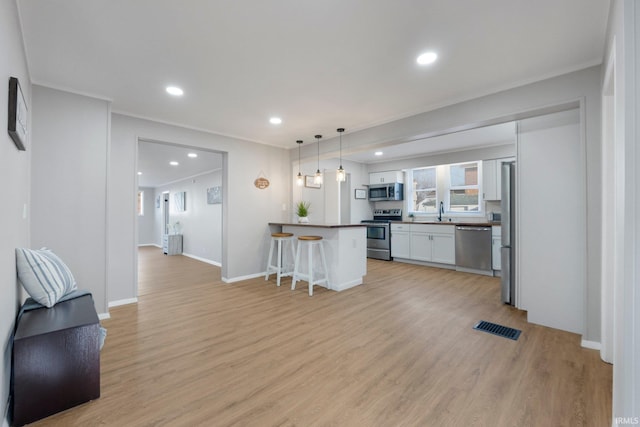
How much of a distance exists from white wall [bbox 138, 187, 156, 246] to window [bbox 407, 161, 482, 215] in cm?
980

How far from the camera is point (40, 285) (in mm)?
1920

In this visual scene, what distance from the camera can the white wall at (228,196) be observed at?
11.6 ft

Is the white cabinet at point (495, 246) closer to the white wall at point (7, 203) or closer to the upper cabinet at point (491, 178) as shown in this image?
the upper cabinet at point (491, 178)

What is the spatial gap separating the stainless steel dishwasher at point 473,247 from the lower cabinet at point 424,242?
0.13m

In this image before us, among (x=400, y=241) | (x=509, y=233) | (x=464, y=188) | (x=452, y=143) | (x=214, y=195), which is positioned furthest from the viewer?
(x=214, y=195)

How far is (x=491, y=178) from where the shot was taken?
5477 mm

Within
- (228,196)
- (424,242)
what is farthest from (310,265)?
(424,242)

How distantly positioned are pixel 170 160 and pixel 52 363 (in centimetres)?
531

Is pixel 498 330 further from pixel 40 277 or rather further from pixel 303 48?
pixel 40 277

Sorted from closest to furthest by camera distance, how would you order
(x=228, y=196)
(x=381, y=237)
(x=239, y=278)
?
(x=228, y=196) → (x=239, y=278) → (x=381, y=237)

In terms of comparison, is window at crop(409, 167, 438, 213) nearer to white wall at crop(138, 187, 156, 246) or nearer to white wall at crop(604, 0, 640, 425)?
white wall at crop(604, 0, 640, 425)

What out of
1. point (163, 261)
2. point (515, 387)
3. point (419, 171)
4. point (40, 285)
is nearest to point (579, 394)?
point (515, 387)

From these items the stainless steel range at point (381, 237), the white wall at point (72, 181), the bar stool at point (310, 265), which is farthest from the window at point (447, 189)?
the white wall at point (72, 181)

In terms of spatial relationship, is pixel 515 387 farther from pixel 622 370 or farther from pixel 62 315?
pixel 62 315
